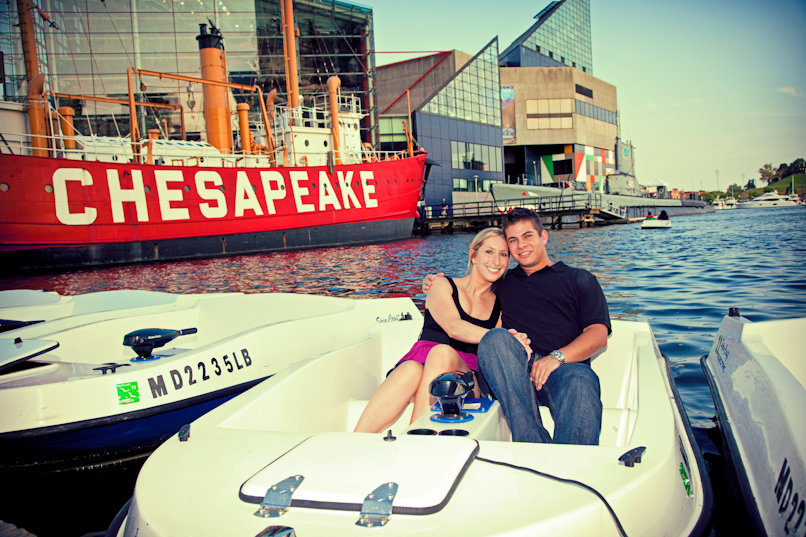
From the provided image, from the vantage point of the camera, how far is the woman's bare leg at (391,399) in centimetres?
279

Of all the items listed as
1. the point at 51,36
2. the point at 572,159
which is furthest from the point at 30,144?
the point at 572,159

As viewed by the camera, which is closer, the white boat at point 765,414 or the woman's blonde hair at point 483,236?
the white boat at point 765,414

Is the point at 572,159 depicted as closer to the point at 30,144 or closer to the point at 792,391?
the point at 30,144

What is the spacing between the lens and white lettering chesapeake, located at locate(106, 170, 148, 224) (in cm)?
1941

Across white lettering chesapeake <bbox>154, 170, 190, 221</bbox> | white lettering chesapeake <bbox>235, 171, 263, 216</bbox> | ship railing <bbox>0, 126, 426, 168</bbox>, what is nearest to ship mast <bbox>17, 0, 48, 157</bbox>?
ship railing <bbox>0, 126, 426, 168</bbox>

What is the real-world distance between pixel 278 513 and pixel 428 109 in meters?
39.3

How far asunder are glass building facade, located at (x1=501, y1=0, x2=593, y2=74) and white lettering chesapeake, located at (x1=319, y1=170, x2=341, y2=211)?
32.4 m

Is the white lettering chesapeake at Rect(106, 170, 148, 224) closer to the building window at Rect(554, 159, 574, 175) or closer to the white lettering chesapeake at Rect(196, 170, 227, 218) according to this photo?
the white lettering chesapeake at Rect(196, 170, 227, 218)

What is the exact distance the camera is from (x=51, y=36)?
28.4m

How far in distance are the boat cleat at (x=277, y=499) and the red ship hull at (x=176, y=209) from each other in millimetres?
20214

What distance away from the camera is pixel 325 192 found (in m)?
24.1

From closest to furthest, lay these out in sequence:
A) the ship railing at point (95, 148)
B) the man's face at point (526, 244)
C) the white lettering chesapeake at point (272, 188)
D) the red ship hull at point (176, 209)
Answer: the man's face at point (526, 244), the red ship hull at point (176, 209), the ship railing at point (95, 148), the white lettering chesapeake at point (272, 188)

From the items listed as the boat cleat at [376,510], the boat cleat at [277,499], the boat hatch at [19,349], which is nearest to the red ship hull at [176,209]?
the boat hatch at [19,349]

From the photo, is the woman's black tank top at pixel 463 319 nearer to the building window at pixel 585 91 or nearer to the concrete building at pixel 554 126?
the concrete building at pixel 554 126
